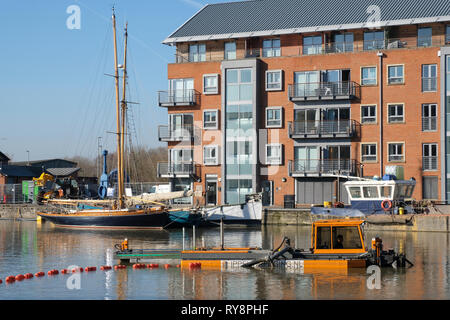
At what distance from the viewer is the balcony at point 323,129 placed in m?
64.9

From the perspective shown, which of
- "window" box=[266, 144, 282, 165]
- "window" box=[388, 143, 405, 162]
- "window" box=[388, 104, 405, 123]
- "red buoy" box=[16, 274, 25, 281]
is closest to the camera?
"red buoy" box=[16, 274, 25, 281]

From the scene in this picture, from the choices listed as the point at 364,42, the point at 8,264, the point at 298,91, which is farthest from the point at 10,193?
the point at 8,264

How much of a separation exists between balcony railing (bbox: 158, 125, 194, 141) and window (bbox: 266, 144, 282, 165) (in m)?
8.03

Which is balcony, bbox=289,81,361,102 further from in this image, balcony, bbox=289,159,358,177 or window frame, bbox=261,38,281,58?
balcony, bbox=289,159,358,177

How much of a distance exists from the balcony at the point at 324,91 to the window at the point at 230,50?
7.51 metres

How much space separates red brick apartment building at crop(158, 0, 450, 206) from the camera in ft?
208

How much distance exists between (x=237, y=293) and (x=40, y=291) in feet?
26.3

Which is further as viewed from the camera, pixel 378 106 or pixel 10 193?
pixel 10 193

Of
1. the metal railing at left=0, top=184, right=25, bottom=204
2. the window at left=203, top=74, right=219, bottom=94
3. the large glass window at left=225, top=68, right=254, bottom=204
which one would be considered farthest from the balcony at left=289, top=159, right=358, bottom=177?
the metal railing at left=0, top=184, right=25, bottom=204

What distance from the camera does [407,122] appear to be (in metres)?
63.6

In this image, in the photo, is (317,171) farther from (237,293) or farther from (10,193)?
(10,193)

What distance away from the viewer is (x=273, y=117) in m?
68.0

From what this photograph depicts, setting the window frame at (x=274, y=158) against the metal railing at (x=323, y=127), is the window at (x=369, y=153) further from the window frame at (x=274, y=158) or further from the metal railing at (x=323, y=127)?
the window frame at (x=274, y=158)

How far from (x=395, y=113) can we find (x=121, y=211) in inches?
1047
